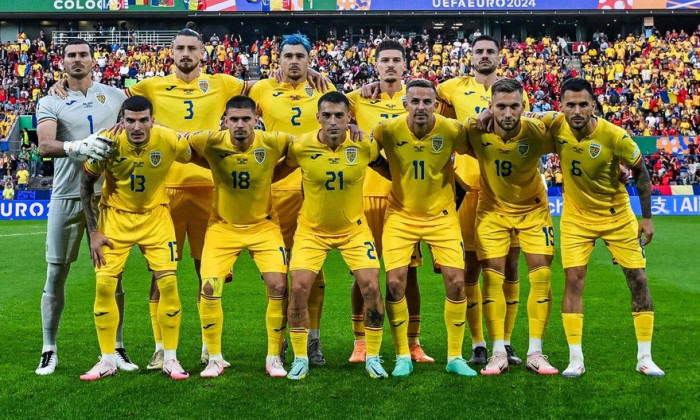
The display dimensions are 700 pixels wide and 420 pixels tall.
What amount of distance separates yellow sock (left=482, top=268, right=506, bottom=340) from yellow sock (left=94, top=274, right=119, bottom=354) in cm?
313

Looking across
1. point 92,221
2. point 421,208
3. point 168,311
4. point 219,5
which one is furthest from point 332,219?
point 219,5

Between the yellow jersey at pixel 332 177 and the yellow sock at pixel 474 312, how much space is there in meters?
1.27

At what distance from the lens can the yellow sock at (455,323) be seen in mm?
7031

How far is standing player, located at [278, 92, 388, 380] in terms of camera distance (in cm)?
698

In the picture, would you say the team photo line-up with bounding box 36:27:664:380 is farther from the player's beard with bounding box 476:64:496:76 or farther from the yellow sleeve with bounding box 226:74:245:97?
the player's beard with bounding box 476:64:496:76

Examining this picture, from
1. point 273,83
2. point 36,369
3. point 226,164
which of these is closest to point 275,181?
point 226,164

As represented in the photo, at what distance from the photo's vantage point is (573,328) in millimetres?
6918

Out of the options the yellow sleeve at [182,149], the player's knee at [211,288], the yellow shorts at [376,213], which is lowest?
the player's knee at [211,288]

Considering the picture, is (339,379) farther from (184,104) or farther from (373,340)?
(184,104)

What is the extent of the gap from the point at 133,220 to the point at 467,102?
3.29m

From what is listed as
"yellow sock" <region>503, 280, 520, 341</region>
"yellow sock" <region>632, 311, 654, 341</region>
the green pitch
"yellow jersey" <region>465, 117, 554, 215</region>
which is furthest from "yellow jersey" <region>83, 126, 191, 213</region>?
"yellow sock" <region>632, 311, 654, 341</region>

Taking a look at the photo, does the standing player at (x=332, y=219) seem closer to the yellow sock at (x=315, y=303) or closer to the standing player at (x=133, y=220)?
the yellow sock at (x=315, y=303)

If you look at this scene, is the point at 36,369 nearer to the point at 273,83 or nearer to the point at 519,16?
the point at 273,83

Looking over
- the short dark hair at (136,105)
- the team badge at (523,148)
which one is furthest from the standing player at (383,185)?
the short dark hair at (136,105)
